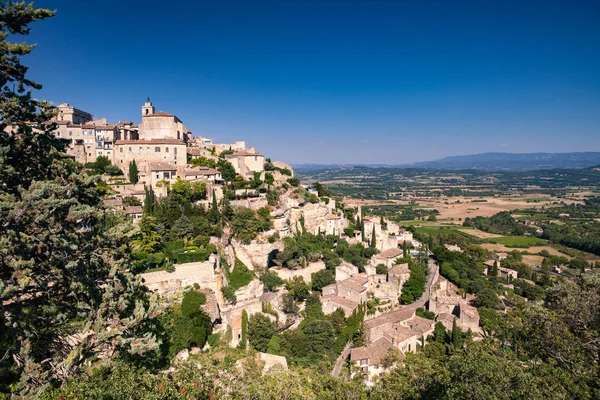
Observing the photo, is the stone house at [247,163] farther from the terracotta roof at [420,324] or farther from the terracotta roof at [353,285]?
the terracotta roof at [420,324]

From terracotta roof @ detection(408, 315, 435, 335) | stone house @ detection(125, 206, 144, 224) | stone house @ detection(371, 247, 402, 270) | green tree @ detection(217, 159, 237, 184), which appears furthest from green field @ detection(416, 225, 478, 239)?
stone house @ detection(125, 206, 144, 224)

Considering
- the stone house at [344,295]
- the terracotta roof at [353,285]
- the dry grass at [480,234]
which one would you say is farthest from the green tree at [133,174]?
the dry grass at [480,234]

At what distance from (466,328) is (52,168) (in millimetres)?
36638

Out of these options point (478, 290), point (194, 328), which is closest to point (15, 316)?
point (194, 328)

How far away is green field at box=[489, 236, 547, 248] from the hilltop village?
45.3 m

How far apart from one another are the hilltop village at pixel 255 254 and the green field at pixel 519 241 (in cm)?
4534

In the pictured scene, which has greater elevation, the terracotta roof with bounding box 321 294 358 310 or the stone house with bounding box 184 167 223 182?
the stone house with bounding box 184 167 223 182

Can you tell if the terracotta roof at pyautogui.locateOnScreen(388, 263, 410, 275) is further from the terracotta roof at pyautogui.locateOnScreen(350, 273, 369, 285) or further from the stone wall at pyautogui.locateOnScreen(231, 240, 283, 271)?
the stone wall at pyautogui.locateOnScreen(231, 240, 283, 271)

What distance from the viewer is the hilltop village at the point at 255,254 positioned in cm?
2523

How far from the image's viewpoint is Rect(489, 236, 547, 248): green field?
273 feet

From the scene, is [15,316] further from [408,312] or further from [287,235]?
[408,312]

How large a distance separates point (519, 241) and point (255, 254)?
81.7 meters

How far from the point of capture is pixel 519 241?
86.7 metres

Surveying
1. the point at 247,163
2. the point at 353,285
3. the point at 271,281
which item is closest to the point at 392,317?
the point at 353,285
